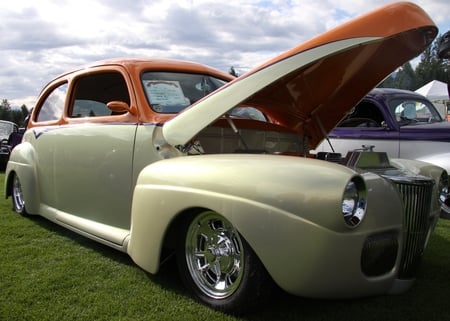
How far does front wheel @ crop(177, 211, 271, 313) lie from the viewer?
2.54 metres

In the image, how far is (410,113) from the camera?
22.0ft

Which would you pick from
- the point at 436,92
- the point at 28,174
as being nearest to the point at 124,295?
the point at 28,174

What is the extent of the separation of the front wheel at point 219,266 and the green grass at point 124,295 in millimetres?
103

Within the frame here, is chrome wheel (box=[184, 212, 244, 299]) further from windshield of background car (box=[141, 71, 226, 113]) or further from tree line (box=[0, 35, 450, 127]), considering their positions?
tree line (box=[0, 35, 450, 127])

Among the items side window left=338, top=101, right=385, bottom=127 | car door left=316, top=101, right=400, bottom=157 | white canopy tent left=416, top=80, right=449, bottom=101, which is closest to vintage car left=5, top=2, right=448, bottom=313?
car door left=316, top=101, right=400, bottom=157

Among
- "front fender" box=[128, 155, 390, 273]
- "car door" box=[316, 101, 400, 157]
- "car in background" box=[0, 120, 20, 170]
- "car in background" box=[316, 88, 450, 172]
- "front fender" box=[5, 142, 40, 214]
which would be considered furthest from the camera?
"car in background" box=[0, 120, 20, 170]

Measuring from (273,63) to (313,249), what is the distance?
1141 millimetres

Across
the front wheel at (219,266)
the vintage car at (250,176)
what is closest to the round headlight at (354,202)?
the vintage car at (250,176)

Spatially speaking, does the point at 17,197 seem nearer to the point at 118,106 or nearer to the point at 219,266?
the point at 118,106

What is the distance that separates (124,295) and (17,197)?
3115 millimetres

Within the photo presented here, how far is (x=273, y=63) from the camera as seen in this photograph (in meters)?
2.71

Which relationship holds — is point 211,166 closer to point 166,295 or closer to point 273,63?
point 273,63

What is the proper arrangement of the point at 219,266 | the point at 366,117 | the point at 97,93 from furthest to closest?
the point at 366,117, the point at 97,93, the point at 219,266

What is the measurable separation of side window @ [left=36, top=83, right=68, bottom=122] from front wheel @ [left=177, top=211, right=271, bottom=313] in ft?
7.69
